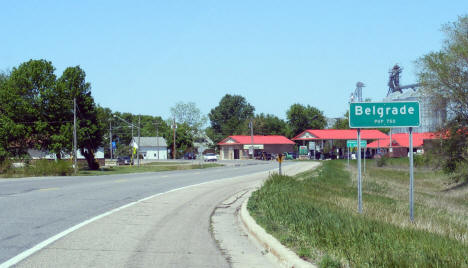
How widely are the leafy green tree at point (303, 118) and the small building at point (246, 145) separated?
10.8 metres

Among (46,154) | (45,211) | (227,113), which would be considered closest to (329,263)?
(45,211)

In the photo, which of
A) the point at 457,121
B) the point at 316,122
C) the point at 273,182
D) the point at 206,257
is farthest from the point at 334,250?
the point at 316,122

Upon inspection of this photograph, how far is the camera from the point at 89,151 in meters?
62.3

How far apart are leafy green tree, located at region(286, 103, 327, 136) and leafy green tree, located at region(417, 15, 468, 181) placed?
303 feet

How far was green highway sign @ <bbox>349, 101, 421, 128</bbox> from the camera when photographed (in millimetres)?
11844

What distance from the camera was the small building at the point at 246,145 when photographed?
365 ft

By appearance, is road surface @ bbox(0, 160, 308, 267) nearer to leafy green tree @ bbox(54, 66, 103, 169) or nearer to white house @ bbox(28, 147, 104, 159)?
leafy green tree @ bbox(54, 66, 103, 169)

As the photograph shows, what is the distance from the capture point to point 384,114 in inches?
480

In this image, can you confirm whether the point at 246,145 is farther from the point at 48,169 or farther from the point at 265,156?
the point at 48,169

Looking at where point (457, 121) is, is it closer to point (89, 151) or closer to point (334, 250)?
point (334, 250)

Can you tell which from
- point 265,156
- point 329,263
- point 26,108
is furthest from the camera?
point 265,156

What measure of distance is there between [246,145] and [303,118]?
921 inches

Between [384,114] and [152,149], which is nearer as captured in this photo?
[384,114]

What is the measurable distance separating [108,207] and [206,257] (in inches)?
296
